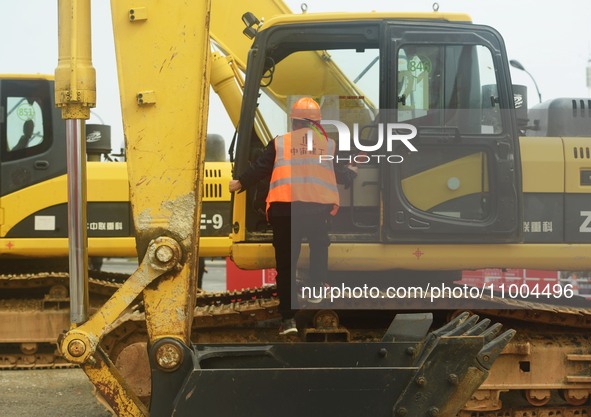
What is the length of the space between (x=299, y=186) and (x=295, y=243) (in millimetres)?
398

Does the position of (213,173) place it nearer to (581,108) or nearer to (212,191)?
(212,191)

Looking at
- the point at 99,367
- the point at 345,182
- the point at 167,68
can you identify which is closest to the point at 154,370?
the point at 99,367

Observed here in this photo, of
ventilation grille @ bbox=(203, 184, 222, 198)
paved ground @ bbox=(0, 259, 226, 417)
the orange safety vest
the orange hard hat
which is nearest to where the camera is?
the orange safety vest

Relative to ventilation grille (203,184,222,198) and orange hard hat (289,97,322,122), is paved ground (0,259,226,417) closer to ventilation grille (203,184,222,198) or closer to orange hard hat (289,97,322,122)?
ventilation grille (203,184,222,198)

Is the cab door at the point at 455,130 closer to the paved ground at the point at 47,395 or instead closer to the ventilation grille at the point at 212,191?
the paved ground at the point at 47,395

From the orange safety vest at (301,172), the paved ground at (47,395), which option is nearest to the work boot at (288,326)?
the orange safety vest at (301,172)

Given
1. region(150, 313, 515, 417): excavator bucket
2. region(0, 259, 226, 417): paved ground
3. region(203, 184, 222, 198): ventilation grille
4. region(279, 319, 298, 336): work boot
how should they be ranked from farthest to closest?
region(203, 184, 222, 198): ventilation grille, region(0, 259, 226, 417): paved ground, region(279, 319, 298, 336): work boot, region(150, 313, 515, 417): excavator bucket

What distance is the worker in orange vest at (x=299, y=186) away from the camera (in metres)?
6.56

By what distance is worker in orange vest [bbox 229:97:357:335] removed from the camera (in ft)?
21.5

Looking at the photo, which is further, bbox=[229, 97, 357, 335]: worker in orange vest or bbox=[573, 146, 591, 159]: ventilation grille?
bbox=[573, 146, 591, 159]: ventilation grille

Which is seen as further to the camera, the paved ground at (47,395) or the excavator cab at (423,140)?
the paved ground at (47,395)

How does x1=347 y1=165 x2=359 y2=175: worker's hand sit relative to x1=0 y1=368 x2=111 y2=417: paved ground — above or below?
above

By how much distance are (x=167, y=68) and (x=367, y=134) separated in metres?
2.01

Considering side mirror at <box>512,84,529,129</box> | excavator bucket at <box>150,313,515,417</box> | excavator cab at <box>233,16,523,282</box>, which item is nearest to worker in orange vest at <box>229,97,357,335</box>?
excavator cab at <box>233,16,523,282</box>
